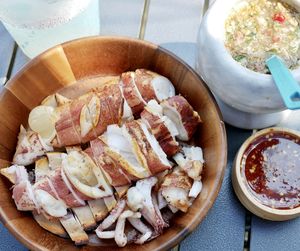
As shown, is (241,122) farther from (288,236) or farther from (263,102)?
(288,236)

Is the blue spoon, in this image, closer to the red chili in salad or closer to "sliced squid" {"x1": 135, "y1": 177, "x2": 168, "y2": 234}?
the red chili in salad

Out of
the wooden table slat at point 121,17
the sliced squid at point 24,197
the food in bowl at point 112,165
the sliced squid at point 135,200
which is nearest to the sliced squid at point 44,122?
the food in bowl at point 112,165

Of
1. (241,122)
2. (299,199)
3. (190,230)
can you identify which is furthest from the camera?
(241,122)

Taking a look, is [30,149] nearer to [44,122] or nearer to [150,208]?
[44,122]

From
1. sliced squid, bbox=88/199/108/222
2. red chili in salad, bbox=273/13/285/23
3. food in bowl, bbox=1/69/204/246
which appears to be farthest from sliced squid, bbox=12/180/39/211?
red chili in salad, bbox=273/13/285/23

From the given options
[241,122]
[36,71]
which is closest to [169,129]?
[241,122]

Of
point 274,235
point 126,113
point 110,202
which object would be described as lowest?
point 274,235

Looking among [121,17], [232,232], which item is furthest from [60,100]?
[232,232]
